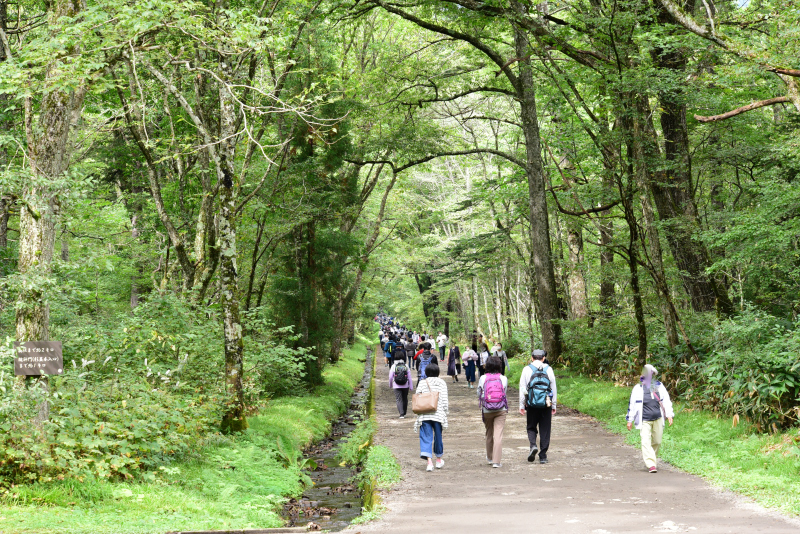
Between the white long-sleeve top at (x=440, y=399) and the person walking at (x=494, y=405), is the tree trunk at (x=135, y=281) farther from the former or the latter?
the person walking at (x=494, y=405)

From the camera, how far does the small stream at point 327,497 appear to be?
8.83m

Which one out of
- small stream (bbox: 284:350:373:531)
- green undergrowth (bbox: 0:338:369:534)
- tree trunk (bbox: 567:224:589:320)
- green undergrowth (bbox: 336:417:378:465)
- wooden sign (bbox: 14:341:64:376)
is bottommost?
small stream (bbox: 284:350:373:531)

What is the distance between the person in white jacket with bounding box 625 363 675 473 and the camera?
9.01 m

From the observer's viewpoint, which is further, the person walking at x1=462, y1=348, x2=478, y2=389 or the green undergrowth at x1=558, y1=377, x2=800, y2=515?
the person walking at x1=462, y1=348, x2=478, y2=389

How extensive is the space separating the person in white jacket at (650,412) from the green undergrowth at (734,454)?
0.63 metres

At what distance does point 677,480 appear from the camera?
8.48m

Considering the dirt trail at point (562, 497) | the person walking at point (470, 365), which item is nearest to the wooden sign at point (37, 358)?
the dirt trail at point (562, 497)

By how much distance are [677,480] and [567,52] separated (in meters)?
11.1

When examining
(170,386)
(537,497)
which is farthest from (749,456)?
(170,386)

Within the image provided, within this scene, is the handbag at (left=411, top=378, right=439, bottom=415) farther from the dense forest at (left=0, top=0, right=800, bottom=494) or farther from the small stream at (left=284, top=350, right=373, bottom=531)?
the dense forest at (left=0, top=0, right=800, bottom=494)

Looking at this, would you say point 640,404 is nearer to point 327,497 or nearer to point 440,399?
point 440,399

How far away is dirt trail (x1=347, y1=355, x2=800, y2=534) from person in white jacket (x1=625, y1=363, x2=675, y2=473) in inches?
13.1

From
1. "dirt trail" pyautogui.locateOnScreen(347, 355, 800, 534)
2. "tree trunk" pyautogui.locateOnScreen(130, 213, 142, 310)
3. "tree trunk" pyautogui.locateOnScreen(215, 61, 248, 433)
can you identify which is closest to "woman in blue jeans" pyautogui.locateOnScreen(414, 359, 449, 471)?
"dirt trail" pyautogui.locateOnScreen(347, 355, 800, 534)

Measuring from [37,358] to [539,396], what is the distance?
6.89 metres
